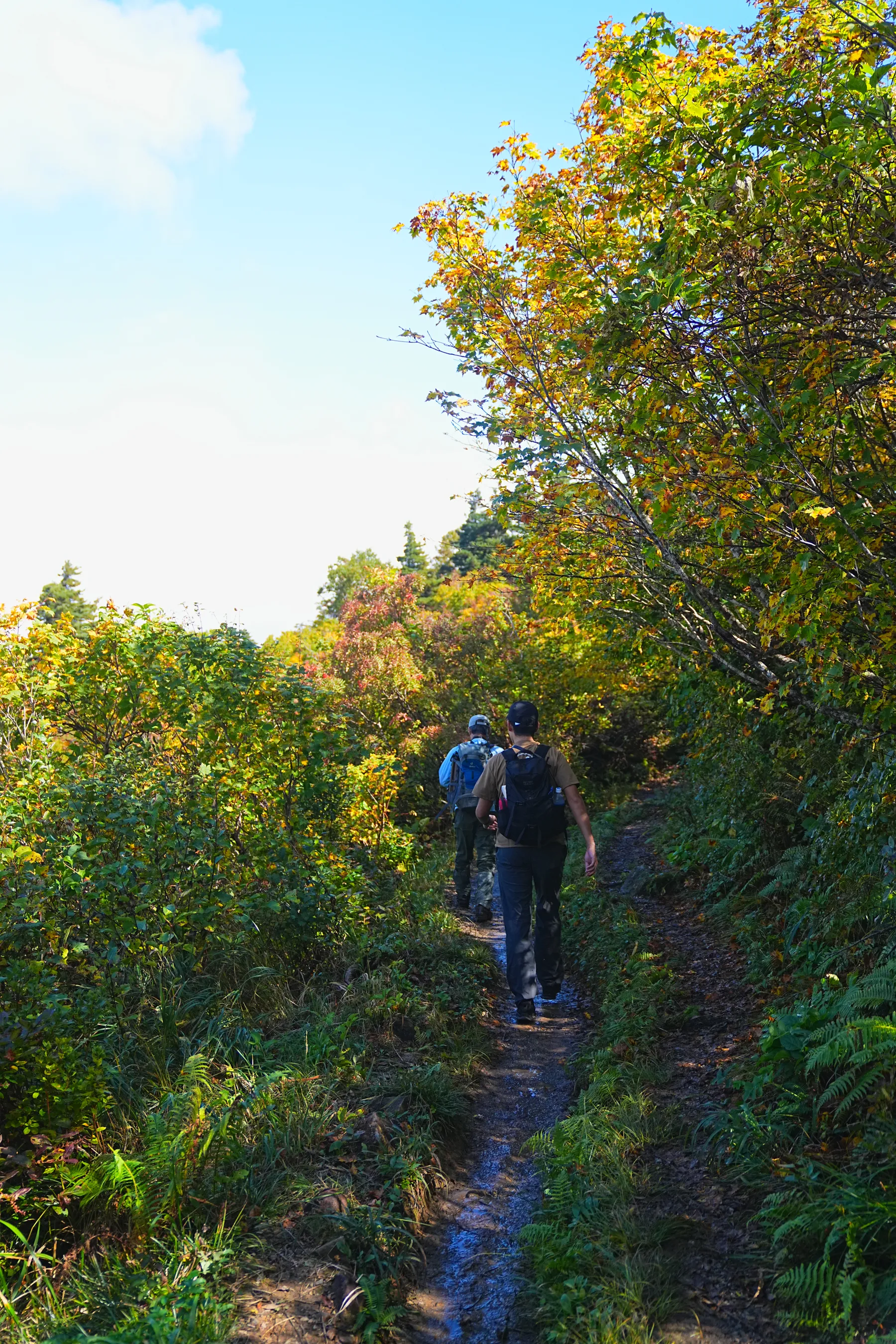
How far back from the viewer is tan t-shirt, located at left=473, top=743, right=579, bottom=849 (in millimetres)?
5773

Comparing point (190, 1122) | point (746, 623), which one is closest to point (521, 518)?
point (746, 623)

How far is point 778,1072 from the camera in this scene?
385 cm

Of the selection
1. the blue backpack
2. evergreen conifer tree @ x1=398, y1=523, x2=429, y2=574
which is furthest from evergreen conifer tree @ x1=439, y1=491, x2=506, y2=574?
the blue backpack

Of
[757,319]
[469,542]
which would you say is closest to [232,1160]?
[757,319]

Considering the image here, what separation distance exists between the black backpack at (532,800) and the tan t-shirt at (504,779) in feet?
0.11

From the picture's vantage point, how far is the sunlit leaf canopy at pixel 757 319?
13.1 feet

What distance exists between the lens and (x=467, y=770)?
8641 millimetres

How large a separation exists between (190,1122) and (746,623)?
479 centimetres

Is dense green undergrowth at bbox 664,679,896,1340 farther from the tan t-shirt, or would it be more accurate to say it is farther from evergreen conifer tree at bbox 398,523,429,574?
evergreen conifer tree at bbox 398,523,429,574

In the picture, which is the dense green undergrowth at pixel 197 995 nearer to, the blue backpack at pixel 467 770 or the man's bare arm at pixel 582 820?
the blue backpack at pixel 467 770

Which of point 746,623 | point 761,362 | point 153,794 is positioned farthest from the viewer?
point 746,623

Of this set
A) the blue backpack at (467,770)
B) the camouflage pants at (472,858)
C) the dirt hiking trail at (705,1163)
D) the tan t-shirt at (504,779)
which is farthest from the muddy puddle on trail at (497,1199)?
the blue backpack at (467,770)

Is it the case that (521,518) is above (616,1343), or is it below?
above

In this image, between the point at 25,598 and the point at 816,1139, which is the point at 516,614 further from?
the point at 816,1139
